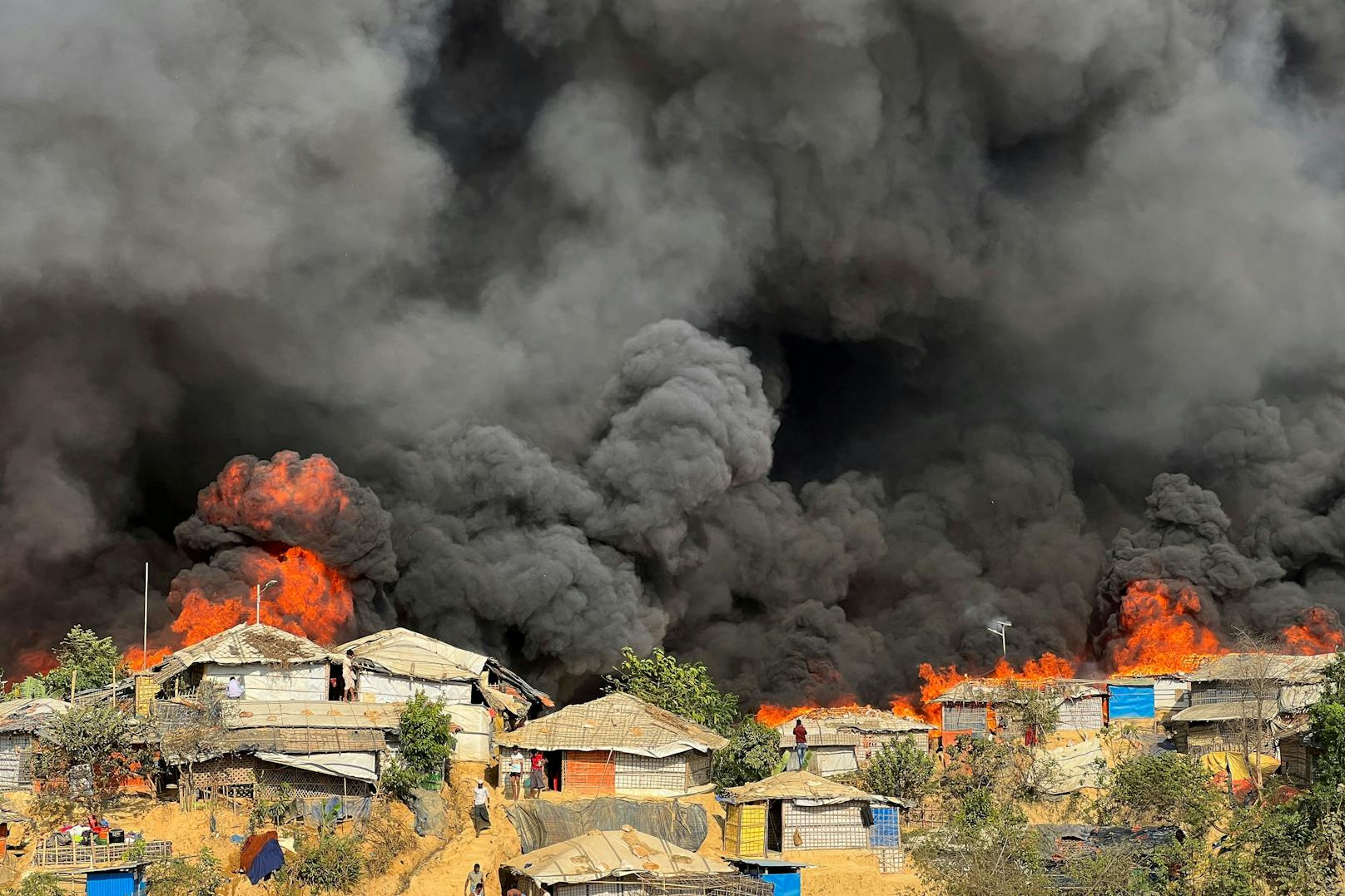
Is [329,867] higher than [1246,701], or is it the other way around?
[1246,701]

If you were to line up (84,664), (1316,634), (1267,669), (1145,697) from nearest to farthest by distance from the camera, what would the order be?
(84,664) < (1267,669) < (1145,697) < (1316,634)

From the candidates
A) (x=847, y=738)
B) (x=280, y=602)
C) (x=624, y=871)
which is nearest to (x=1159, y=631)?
(x=847, y=738)

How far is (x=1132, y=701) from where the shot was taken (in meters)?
63.7

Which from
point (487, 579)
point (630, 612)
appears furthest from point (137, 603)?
point (630, 612)

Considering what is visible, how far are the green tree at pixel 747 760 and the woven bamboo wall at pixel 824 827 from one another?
4.63 m

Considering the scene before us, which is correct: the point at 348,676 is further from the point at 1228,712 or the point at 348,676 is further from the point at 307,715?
the point at 1228,712

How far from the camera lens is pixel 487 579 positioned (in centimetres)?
6644

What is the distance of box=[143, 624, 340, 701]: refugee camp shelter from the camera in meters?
49.7

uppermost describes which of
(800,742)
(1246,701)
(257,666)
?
(257,666)

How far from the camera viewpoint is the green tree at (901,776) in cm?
4616

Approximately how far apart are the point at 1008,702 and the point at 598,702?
49.5ft

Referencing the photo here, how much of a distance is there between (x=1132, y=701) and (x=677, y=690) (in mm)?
17460

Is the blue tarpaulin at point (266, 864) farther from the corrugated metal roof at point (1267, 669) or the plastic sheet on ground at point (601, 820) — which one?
the corrugated metal roof at point (1267, 669)

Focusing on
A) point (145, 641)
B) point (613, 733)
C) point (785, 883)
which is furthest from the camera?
point (145, 641)
